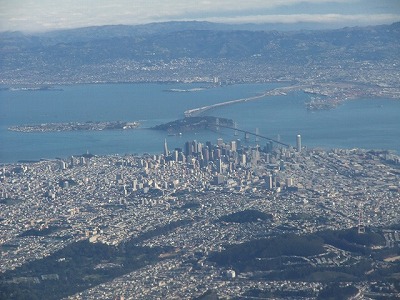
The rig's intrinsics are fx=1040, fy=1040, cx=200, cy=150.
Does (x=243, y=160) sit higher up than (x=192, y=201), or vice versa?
(x=192, y=201)

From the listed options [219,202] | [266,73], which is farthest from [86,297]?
[266,73]

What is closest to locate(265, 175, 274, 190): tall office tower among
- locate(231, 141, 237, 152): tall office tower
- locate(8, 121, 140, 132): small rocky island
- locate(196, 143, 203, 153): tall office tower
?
locate(231, 141, 237, 152): tall office tower

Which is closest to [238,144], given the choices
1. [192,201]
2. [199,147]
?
[199,147]

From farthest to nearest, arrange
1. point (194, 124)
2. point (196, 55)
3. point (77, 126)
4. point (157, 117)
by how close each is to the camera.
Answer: point (196, 55)
point (157, 117)
point (77, 126)
point (194, 124)

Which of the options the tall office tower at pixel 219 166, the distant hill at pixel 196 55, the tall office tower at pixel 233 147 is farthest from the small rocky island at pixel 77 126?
the distant hill at pixel 196 55

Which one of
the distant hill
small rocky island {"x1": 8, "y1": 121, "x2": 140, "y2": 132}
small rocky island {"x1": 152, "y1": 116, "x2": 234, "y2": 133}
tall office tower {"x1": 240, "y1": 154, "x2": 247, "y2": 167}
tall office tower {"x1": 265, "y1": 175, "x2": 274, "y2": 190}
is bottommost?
the distant hill

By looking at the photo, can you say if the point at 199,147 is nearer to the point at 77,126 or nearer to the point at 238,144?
the point at 238,144

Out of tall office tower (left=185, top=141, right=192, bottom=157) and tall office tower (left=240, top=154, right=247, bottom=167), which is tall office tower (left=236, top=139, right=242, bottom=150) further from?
tall office tower (left=240, top=154, right=247, bottom=167)
